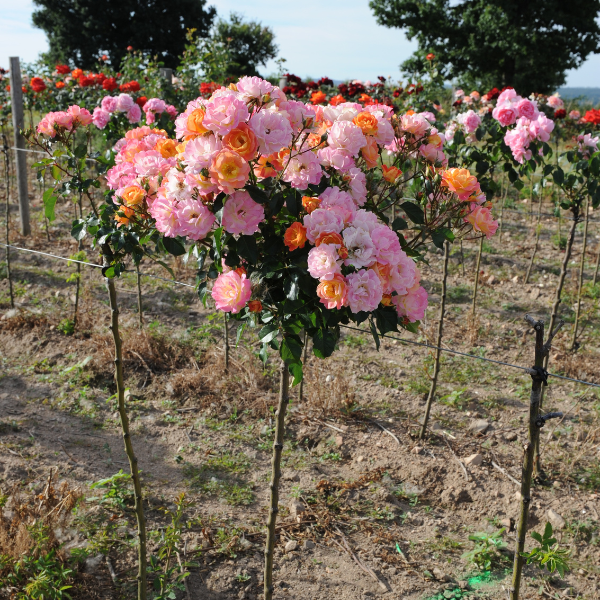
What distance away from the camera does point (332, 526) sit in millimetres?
2514

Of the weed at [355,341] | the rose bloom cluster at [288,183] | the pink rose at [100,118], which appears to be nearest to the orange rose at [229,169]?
the rose bloom cluster at [288,183]

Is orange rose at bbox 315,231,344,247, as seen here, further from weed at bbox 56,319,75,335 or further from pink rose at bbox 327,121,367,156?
weed at bbox 56,319,75,335

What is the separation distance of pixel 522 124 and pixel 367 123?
1.75 meters

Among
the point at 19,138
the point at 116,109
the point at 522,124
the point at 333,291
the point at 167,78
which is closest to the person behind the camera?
the point at 333,291

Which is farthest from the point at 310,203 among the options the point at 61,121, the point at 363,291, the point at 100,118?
the point at 100,118

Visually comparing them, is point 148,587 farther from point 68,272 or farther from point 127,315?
point 68,272

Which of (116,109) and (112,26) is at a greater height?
(112,26)

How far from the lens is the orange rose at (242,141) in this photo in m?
1.27

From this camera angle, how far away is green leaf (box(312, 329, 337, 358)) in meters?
1.42

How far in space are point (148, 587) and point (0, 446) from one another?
46.8 inches

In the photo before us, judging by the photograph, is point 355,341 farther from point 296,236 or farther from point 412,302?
point 296,236

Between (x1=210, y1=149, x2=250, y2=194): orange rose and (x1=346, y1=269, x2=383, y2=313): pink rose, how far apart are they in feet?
1.04

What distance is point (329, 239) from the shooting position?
1264 millimetres

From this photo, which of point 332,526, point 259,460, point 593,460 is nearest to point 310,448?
point 259,460
